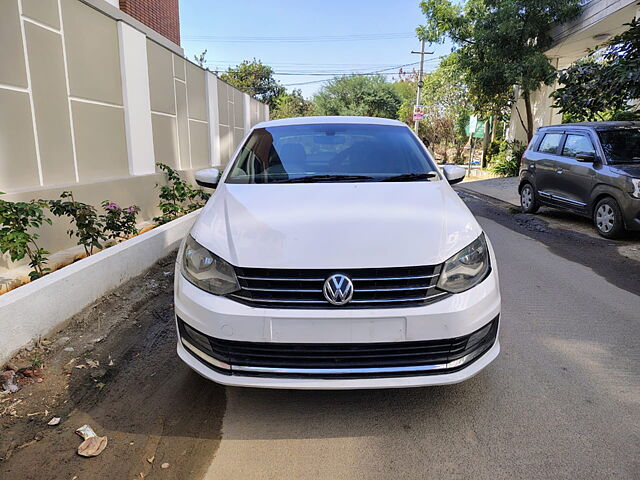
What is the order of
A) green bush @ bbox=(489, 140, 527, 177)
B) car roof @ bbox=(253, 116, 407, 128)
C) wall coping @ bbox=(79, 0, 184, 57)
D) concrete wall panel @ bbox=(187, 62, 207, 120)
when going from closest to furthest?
car roof @ bbox=(253, 116, 407, 128)
wall coping @ bbox=(79, 0, 184, 57)
concrete wall panel @ bbox=(187, 62, 207, 120)
green bush @ bbox=(489, 140, 527, 177)

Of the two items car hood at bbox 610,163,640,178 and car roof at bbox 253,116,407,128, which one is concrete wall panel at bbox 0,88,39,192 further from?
car hood at bbox 610,163,640,178

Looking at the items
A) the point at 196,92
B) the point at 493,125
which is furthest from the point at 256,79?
the point at 196,92

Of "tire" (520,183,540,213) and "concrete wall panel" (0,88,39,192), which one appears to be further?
"tire" (520,183,540,213)

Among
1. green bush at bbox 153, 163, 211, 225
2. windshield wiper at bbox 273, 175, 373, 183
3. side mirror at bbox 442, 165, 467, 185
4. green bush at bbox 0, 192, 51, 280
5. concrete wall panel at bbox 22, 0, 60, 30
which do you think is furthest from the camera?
green bush at bbox 153, 163, 211, 225

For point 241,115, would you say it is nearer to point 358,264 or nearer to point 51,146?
point 51,146

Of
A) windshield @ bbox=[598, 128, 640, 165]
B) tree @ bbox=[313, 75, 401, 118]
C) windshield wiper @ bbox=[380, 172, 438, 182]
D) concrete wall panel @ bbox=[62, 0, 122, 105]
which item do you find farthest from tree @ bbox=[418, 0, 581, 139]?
tree @ bbox=[313, 75, 401, 118]

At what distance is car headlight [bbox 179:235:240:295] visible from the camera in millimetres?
2492

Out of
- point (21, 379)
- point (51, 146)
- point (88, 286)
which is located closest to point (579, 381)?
point (21, 379)

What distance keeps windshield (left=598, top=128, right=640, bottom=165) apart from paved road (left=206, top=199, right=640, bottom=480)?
5097 millimetres

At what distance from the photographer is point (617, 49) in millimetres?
9258

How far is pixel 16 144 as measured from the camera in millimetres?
4840

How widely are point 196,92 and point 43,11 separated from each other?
19.4 ft

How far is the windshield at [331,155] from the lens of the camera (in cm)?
362

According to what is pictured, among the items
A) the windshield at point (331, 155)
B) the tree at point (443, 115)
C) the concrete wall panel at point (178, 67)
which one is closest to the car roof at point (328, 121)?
the windshield at point (331, 155)
